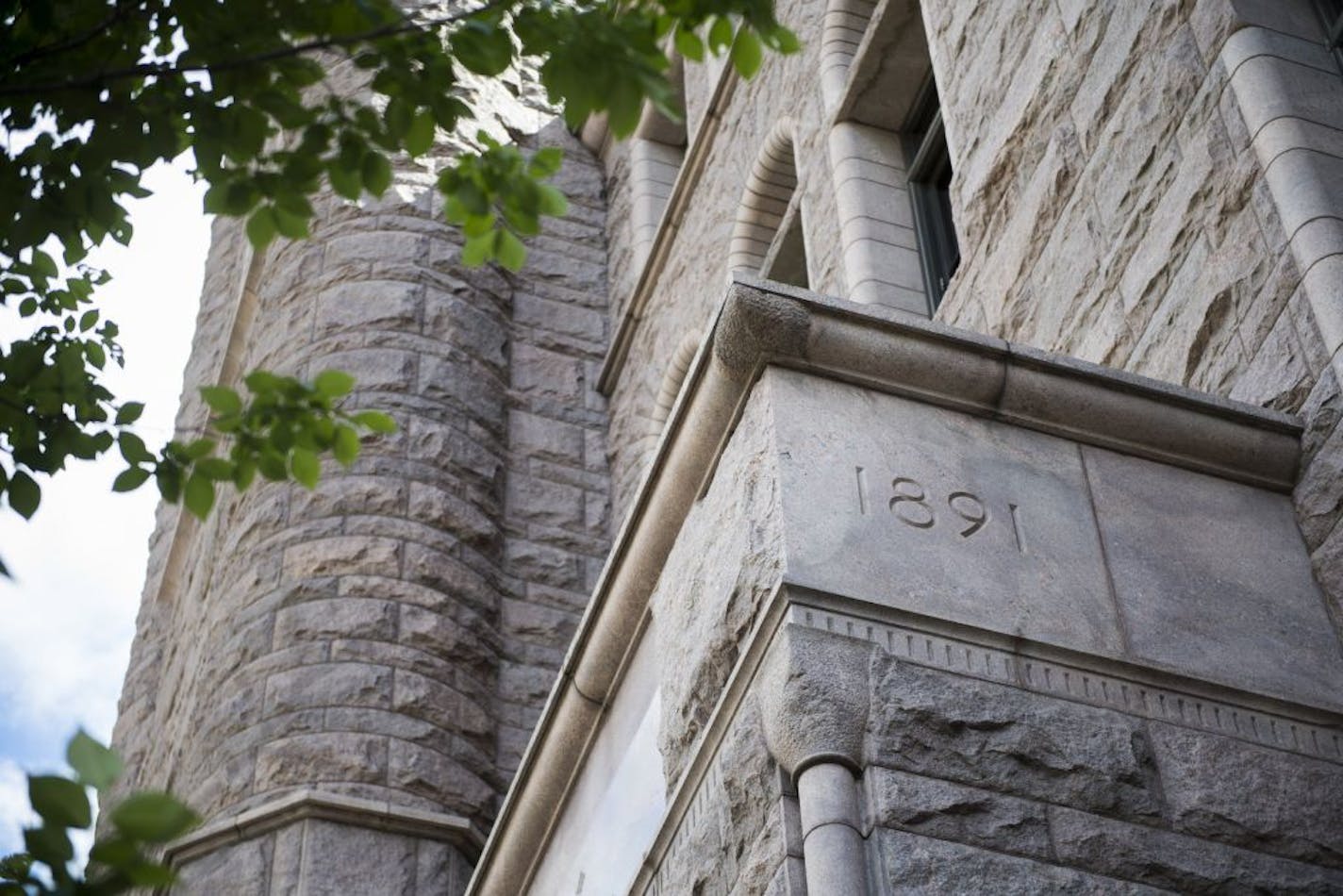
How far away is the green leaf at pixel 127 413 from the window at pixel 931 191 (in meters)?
5.31

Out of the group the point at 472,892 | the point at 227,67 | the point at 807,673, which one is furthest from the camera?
the point at 472,892

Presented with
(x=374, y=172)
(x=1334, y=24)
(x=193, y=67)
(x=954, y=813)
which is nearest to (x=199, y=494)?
(x=374, y=172)

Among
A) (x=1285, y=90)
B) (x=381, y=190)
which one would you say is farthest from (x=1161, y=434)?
(x=381, y=190)

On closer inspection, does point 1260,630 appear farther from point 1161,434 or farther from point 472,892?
point 472,892

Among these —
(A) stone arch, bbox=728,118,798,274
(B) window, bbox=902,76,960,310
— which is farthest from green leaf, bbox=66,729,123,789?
(A) stone arch, bbox=728,118,798,274

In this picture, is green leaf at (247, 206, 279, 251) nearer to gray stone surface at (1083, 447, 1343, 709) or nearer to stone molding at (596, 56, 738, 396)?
gray stone surface at (1083, 447, 1343, 709)

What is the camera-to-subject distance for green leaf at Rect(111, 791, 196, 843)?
225 cm

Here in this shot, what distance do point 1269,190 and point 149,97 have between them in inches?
126

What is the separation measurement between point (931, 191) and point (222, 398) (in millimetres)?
6539

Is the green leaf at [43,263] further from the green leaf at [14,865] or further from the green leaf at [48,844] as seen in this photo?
the green leaf at [48,844]

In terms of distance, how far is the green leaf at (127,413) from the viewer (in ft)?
13.7

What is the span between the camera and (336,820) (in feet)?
31.9

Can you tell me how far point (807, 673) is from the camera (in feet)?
13.6

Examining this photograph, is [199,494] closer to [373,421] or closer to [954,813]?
[373,421]
